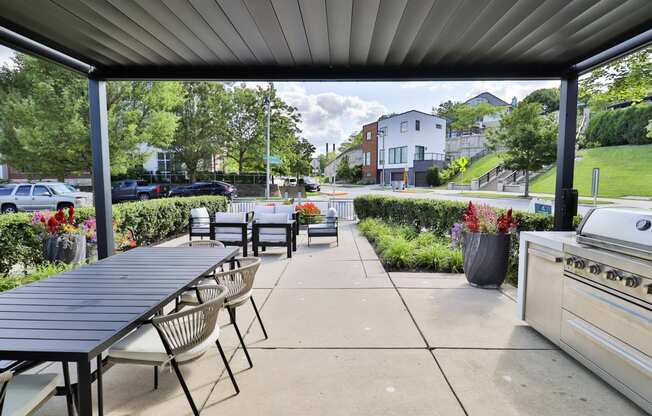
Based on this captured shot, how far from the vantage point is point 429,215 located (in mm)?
8539

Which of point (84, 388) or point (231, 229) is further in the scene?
point (231, 229)

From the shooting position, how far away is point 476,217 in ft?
16.7

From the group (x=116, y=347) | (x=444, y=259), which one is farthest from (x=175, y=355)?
(x=444, y=259)

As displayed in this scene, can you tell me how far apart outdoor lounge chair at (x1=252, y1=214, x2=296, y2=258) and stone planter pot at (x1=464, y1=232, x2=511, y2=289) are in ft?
Answer: 11.3

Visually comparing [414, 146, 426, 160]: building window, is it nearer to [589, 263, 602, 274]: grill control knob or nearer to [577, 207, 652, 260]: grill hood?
[577, 207, 652, 260]: grill hood

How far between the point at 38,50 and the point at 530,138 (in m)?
24.3

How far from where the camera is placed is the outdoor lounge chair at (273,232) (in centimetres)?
707

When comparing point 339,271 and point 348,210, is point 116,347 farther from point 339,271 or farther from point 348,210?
point 348,210

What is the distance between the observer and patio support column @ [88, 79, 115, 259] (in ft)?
15.4

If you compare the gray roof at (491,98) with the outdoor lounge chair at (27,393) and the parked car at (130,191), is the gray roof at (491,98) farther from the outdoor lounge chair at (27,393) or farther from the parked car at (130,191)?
the outdoor lounge chair at (27,393)

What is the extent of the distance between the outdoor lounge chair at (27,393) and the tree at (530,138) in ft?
82.2

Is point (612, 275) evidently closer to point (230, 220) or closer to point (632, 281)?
point (632, 281)

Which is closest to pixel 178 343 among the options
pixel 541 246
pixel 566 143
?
pixel 541 246

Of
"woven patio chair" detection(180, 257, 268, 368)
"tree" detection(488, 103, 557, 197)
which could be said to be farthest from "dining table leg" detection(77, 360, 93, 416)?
"tree" detection(488, 103, 557, 197)
